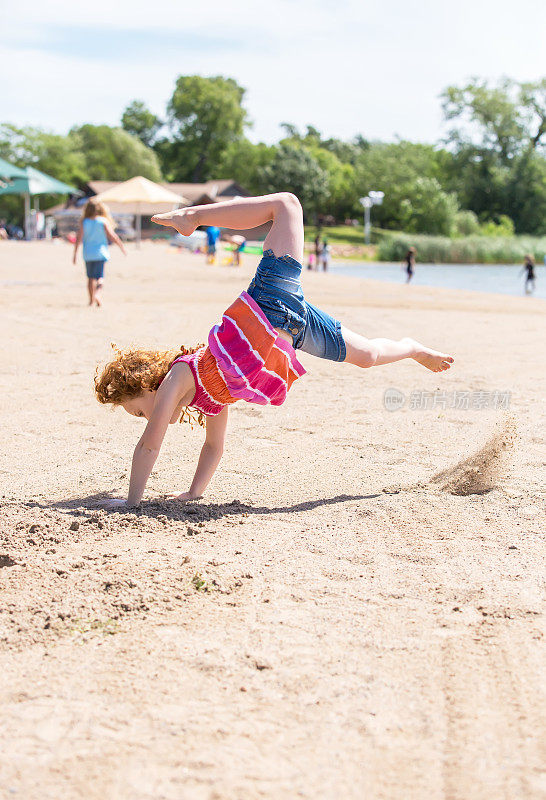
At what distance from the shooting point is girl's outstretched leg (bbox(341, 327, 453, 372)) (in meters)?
4.40

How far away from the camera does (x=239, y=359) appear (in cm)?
404

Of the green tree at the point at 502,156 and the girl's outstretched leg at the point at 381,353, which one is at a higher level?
the green tree at the point at 502,156

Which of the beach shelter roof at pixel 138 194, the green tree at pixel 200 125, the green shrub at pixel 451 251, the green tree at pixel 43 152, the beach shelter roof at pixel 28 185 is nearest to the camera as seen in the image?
the beach shelter roof at pixel 138 194

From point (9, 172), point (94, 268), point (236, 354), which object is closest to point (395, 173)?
point (9, 172)

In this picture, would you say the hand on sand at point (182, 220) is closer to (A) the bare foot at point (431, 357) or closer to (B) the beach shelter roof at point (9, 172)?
(A) the bare foot at point (431, 357)

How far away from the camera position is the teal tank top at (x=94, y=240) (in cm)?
1298

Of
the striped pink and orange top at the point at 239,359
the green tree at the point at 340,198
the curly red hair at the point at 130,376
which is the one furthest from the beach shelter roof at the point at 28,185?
the green tree at the point at 340,198

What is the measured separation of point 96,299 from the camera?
13.2m

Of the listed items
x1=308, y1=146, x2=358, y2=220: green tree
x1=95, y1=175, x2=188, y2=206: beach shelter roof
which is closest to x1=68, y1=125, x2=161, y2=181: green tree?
x1=308, y1=146, x2=358, y2=220: green tree

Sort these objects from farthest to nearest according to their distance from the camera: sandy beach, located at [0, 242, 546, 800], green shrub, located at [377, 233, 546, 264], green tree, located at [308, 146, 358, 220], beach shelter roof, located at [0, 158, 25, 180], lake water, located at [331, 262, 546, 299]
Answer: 1. green tree, located at [308, 146, 358, 220]
2. green shrub, located at [377, 233, 546, 264]
3. beach shelter roof, located at [0, 158, 25, 180]
4. lake water, located at [331, 262, 546, 299]
5. sandy beach, located at [0, 242, 546, 800]

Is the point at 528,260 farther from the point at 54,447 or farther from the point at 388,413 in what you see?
the point at 54,447

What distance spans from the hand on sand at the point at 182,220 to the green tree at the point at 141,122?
357ft

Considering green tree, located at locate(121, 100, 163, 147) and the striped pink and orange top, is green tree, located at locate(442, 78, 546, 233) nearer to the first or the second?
green tree, located at locate(121, 100, 163, 147)

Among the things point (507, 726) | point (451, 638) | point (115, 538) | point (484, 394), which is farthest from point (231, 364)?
point (484, 394)
